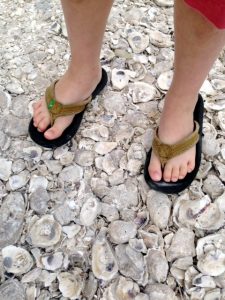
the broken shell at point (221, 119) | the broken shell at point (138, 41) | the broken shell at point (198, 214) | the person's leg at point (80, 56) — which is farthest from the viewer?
the broken shell at point (138, 41)

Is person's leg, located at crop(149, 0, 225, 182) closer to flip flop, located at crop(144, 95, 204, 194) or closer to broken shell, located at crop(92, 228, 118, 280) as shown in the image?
flip flop, located at crop(144, 95, 204, 194)

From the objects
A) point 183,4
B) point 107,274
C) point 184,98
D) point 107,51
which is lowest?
point 107,274

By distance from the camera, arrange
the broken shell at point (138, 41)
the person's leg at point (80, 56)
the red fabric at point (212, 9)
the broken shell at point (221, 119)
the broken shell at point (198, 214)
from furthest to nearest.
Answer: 1. the broken shell at point (138, 41)
2. the broken shell at point (221, 119)
3. the broken shell at point (198, 214)
4. the person's leg at point (80, 56)
5. the red fabric at point (212, 9)

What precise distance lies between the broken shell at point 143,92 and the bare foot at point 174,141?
0.62 ft

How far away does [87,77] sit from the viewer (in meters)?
0.95

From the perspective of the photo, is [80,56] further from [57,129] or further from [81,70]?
[57,129]

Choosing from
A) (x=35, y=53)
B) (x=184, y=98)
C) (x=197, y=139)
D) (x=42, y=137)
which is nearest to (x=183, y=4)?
(x=184, y=98)

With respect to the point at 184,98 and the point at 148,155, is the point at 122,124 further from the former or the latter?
the point at 184,98

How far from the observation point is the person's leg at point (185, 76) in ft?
2.22

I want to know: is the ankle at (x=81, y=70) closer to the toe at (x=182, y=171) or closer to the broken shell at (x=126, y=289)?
the toe at (x=182, y=171)

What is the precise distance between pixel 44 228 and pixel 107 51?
53cm

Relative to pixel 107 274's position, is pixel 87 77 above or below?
above

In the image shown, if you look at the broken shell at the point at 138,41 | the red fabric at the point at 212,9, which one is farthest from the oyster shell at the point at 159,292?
the broken shell at the point at 138,41

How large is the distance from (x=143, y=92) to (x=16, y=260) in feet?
1.66
